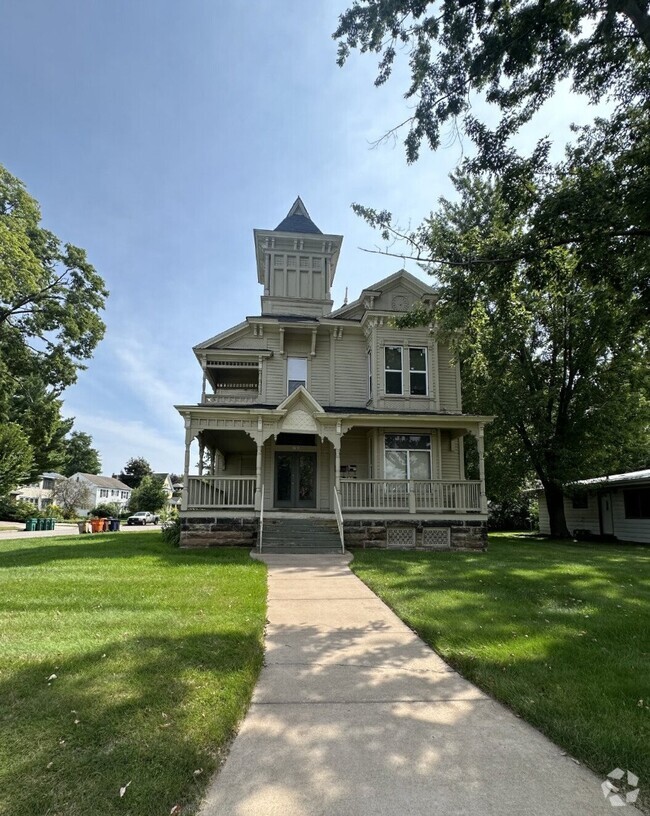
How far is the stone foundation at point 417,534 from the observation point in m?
14.5

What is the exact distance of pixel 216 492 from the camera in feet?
48.6

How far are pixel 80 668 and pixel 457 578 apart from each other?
681cm

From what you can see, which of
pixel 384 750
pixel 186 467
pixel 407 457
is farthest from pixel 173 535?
pixel 384 750

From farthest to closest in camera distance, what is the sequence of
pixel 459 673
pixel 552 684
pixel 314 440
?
pixel 314 440 < pixel 459 673 < pixel 552 684

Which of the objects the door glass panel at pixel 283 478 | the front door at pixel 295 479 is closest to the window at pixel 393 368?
the front door at pixel 295 479

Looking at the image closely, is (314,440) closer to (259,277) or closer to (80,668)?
(259,277)

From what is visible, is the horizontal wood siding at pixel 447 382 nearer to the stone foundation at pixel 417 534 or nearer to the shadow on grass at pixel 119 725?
the stone foundation at pixel 417 534

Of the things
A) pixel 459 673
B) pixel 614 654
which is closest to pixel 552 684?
pixel 459 673

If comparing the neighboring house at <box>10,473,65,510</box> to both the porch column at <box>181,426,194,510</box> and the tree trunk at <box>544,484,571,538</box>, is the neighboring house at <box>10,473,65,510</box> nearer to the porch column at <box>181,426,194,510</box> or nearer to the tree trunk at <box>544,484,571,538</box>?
the porch column at <box>181,426,194,510</box>

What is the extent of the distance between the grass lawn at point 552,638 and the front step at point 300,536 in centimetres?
254

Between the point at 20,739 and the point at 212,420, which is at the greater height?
the point at 212,420

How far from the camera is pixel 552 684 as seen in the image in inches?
153

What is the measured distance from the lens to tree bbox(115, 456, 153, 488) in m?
83.7

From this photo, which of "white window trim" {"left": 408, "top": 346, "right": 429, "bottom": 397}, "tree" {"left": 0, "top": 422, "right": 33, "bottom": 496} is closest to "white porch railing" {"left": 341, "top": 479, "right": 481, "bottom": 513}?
"white window trim" {"left": 408, "top": 346, "right": 429, "bottom": 397}
